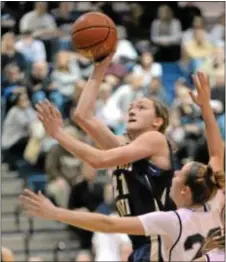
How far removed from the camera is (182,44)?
12.0 m

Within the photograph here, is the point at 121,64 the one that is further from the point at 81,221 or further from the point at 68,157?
the point at 81,221

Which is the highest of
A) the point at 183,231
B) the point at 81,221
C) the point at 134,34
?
the point at 81,221

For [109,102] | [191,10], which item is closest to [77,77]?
[109,102]

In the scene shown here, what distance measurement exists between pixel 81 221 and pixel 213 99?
641cm

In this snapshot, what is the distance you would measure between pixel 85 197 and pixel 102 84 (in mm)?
1866

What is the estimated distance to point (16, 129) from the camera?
957cm

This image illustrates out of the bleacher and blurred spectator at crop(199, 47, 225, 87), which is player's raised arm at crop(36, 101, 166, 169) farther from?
blurred spectator at crop(199, 47, 225, 87)

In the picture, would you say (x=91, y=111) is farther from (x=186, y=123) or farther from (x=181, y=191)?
(x=186, y=123)

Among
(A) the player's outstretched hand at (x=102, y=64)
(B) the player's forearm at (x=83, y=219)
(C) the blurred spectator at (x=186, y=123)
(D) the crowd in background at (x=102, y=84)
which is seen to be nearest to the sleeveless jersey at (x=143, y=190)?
(A) the player's outstretched hand at (x=102, y=64)

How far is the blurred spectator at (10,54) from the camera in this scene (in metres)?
10.4

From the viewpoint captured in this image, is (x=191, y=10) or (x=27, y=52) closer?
(x=27, y=52)

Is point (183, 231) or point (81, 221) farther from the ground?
point (81, 221)

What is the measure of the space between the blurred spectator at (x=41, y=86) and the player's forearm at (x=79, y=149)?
5.42 m

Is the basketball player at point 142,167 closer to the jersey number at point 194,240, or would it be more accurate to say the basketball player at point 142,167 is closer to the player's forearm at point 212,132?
the player's forearm at point 212,132
